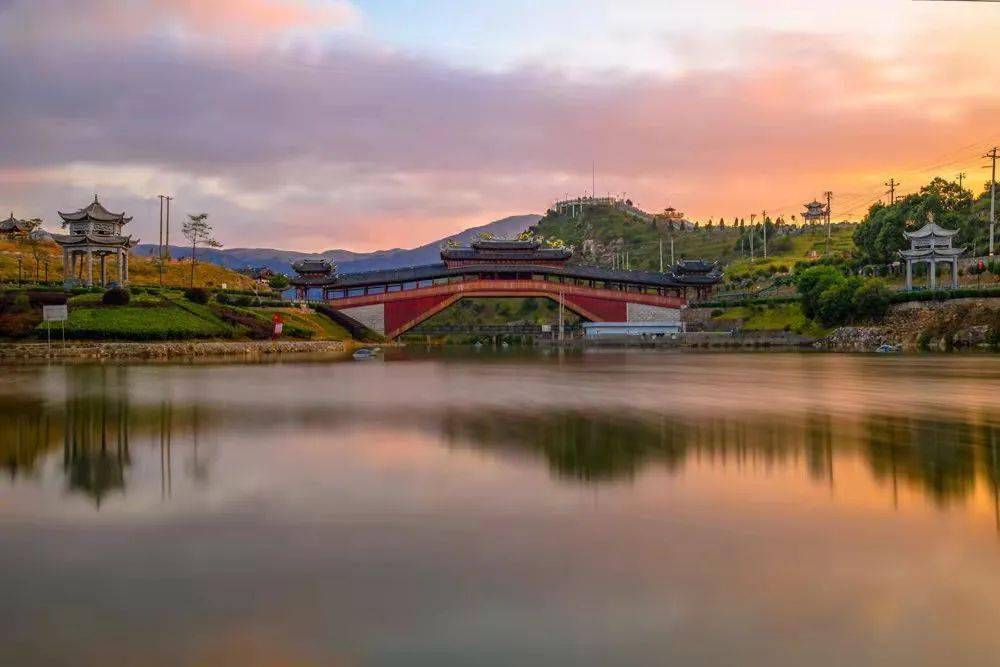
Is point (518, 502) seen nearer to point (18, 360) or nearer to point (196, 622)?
point (196, 622)

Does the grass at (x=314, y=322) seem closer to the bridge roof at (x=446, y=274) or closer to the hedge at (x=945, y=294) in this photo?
the bridge roof at (x=446, y=274)

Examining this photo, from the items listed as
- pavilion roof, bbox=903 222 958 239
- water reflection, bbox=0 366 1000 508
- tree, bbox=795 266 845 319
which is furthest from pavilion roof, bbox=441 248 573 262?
water reflection, bbox=0 366 1000 508

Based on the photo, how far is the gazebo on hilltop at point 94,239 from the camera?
87.1 m

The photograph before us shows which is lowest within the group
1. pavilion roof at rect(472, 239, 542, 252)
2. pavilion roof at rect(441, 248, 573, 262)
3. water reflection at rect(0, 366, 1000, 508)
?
water reflection at rect(0, 366, 1000, 508)

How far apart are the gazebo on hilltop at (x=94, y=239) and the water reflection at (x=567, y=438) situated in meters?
63.7

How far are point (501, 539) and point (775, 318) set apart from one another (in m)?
95.7

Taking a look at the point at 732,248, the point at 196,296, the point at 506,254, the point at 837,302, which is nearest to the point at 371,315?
the point at 506,254

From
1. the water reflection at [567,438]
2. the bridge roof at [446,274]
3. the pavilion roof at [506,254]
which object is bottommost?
the water reflection at [567,438]

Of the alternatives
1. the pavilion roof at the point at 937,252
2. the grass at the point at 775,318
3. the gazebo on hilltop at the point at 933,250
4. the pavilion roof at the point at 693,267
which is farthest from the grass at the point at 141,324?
the pavilion roof at the point at 937,252

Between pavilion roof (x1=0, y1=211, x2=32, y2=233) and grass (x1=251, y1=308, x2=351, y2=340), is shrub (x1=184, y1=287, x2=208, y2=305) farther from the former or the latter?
pavilion roof (x1=0, y1=211, x2=32, y2=233)

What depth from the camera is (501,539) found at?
1167 cm

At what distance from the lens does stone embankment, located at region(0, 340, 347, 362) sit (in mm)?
62938

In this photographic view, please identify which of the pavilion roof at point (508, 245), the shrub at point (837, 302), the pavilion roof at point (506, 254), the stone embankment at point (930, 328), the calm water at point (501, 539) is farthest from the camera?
the pavilion roof at point (508, 245)

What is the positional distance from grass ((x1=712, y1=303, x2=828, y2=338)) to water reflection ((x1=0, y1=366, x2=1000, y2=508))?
71114 mm
